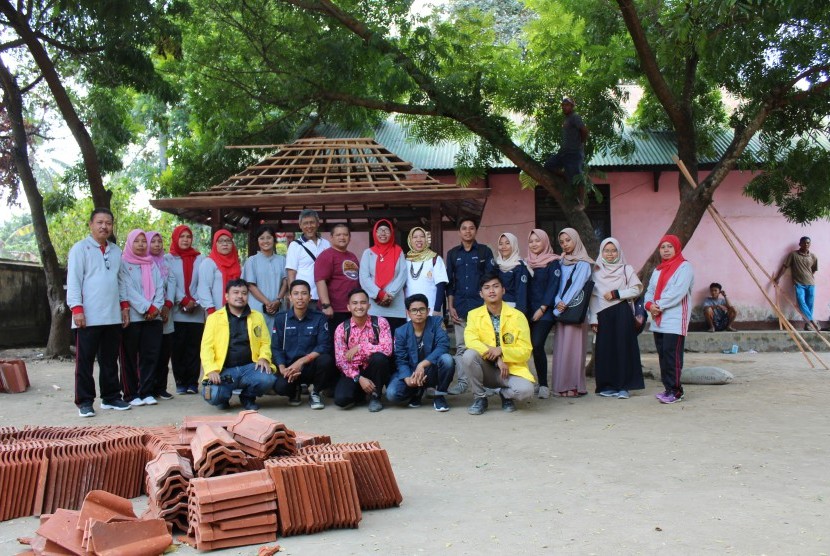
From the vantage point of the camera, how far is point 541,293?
8141 mm

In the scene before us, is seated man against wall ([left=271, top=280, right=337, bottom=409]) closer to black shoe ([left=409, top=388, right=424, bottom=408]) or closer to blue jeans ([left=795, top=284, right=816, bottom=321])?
black shoe ([left=409, top=388, right=424, bottom=408])

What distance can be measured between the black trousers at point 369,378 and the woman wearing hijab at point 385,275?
79cm

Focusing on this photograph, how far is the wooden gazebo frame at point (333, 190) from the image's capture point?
877cm

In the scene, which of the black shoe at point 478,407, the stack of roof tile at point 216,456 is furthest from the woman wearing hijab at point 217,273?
the stack of roof tile at point 216,456

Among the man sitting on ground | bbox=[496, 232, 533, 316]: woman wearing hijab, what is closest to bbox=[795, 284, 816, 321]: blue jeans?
the man sitting on ground

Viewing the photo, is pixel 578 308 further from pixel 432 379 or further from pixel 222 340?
pixel 222 340

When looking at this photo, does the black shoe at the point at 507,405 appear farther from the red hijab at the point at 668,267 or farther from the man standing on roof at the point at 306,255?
the man standing on roof at the point at 306,255

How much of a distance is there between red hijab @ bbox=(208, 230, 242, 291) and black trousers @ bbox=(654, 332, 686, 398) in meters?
4.50

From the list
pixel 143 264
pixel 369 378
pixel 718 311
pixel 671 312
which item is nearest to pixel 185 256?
pixel 143 264

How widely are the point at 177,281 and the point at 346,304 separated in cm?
185

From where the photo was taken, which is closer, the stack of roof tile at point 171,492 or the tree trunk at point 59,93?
the stack of roof tile at point 171,492

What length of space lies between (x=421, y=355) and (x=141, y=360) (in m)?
2.84

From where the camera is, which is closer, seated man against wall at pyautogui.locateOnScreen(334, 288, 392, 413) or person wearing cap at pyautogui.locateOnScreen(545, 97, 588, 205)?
seated man against wall at pyautogui.locateOnScreen(334, 288, 392, 413)

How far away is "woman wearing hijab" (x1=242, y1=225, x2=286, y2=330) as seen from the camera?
27.4 ft
